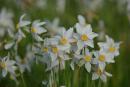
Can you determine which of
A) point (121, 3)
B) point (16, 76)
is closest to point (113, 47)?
point (16, 76)

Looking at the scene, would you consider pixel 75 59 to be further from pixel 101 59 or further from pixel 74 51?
pixel 101 59

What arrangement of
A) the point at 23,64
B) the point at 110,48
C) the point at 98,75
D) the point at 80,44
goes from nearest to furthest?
1. the point at 80,44
2. the point at 98,75
3. the point at 110,48
4. the point at 23,64

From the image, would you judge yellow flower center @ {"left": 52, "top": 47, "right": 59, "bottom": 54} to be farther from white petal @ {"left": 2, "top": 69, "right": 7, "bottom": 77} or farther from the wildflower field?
white petal @ {"left": 2, "top": 69, "right": 7, "bottom": 77}

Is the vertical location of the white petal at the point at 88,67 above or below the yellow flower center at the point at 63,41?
below

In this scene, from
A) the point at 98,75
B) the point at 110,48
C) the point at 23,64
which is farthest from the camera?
the point at 23,64

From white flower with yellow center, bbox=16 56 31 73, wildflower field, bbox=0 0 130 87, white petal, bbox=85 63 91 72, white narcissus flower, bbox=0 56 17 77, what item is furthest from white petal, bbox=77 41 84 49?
white flower with yellow center, bbox=16 56 31 73

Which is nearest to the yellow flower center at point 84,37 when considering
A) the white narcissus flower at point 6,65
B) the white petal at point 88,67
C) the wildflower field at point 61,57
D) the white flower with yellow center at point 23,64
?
the wildflower field at point 61,57

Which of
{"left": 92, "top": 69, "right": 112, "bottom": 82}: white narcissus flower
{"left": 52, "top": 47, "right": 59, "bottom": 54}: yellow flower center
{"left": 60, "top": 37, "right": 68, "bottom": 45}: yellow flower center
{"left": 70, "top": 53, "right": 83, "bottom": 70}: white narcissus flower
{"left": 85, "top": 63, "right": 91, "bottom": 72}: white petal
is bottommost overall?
{"left": 92, "top": 69, "right": 112, "bottom": 82}: white narcissus flower

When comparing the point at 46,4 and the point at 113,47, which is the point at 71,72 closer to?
the point at 113,47

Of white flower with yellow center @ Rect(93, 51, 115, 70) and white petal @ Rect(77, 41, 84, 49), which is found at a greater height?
white petal @ Rect(77, 41, 84, 49)

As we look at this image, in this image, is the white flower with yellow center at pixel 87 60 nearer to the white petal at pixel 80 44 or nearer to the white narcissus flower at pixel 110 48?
the white petal at pixel 80 44

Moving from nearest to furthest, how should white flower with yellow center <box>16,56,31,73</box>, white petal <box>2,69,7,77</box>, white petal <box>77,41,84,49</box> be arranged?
white petal <box>77,41,84,49</box>, white petal <box>2,69,7,77</box>, white flower with yellow center <box>16,56,31,73</box>

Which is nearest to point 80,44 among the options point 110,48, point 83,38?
point 83,38

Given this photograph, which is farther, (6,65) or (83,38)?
(6,65)
